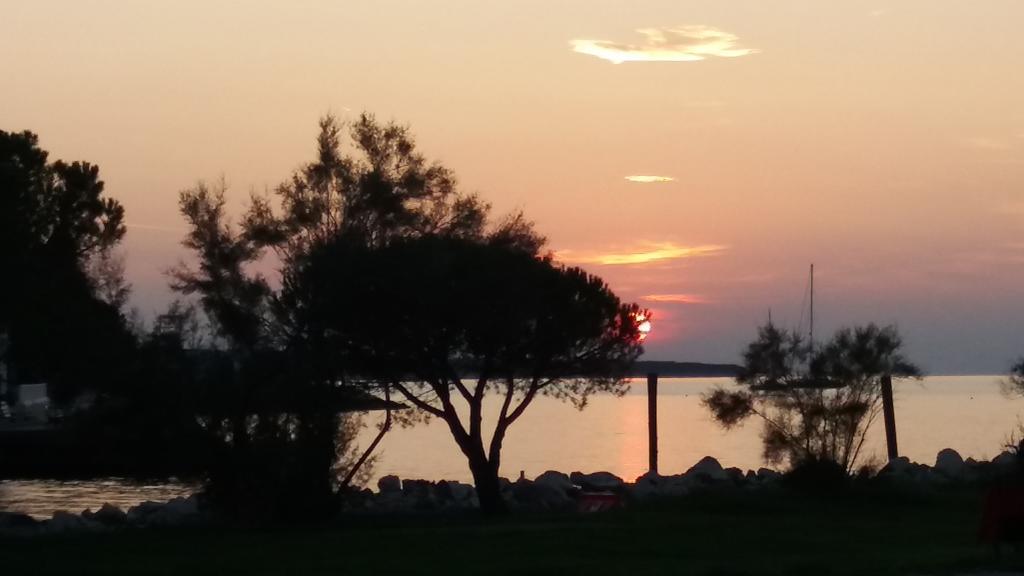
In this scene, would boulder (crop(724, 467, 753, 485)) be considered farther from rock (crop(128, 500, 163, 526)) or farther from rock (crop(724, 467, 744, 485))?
rock (crop(128, 500, 163, 526))

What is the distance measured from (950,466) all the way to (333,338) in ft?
71.7

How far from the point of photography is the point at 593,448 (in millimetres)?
72438

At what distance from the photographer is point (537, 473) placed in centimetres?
5534

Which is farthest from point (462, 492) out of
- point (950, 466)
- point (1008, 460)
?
point (1008, 460)

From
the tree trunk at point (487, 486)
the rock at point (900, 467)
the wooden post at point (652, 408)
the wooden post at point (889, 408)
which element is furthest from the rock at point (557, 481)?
the wooden post at point (889, 408)

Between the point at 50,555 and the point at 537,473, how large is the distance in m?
38.9

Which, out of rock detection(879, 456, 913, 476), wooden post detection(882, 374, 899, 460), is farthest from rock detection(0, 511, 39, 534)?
rock detection(879, 456, 913, 476)

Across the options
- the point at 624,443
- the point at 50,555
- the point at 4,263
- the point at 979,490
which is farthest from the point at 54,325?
the point at 624,443

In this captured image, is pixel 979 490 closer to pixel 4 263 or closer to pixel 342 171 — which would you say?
pixel 342 171

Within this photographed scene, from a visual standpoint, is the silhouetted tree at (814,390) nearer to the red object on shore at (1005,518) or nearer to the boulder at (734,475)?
the boulder at (734,475)

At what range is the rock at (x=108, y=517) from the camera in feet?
116

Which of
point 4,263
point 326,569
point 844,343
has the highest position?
point 4,263

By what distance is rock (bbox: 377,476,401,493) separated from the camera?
4453 cm

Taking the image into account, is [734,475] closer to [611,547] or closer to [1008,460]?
[1008,460]
